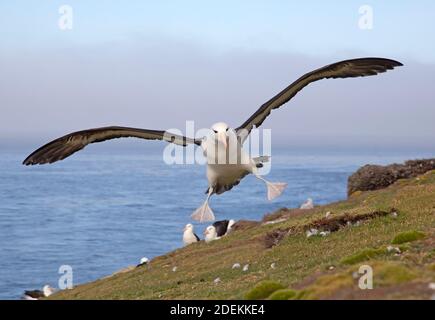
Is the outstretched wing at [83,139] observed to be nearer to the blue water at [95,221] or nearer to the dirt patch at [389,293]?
the dirt patch at [389,293]

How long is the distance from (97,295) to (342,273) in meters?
13.9

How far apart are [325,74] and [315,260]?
4403 mm

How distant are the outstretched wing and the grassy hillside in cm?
358

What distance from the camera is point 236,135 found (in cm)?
1692

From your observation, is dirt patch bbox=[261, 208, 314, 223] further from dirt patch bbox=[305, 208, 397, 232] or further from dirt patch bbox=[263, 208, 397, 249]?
dirt patch bbox=[305, 208, 397, 232]

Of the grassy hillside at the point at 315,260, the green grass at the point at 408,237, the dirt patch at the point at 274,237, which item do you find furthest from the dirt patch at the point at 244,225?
the green grass at the point at 408,237

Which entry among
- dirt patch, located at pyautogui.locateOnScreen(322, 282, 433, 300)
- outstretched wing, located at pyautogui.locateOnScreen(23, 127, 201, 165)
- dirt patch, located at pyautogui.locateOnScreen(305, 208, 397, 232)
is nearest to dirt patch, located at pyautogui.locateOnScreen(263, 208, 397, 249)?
dirt patch, located at pyautogui.locateOnScreen(305, 208, 397, 232)

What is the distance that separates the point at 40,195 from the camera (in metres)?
168

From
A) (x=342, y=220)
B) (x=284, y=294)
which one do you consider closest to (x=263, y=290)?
(x=284, y=294)

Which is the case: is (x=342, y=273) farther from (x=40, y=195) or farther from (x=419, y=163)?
(x=40, y=195)

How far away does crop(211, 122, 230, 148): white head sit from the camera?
52.0ft

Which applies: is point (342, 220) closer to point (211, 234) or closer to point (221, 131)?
point (221, 131)

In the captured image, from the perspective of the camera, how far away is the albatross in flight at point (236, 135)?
1731cm

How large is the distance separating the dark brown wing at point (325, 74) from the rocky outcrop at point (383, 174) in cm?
1592
